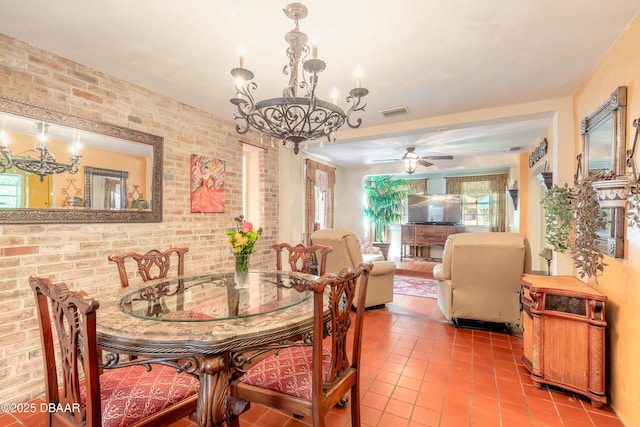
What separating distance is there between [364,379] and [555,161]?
2793 millimetres

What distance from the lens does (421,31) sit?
6.09 ft

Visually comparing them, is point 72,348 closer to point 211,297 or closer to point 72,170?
point 211,297

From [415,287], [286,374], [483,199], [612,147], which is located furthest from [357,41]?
[483,199]

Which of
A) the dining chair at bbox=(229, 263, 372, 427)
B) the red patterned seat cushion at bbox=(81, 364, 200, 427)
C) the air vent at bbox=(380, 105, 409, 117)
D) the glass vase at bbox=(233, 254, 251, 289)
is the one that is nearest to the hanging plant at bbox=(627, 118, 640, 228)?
the dining chair at bbox=(229, 263, 372, 427)

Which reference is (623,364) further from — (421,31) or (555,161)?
(421,31)

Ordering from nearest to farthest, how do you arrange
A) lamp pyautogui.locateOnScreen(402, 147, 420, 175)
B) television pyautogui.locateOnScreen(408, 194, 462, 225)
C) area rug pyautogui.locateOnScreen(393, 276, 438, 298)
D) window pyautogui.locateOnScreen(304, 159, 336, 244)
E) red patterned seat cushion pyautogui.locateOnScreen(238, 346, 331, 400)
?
red patterned seat cushion pyautogui.locateOnScreen(238, 346, 331, 400), area rug pyautogui.locateOnScreen(393, 276, 438, 298), lamp pyautogui.locateOnScreen(402, 147, 420, 175), window pyautogui.locateOnScreen(304, 159, 336, 244), television pyautogui.locateOnScreen(408, 194, 462, 225)

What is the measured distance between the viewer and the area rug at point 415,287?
4.64 m

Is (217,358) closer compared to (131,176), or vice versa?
(217,358)

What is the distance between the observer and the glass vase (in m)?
1.96

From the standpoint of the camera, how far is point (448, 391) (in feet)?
6.86

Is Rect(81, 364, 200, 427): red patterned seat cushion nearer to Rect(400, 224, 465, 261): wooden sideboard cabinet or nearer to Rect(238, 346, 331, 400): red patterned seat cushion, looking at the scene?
Rect(238, 346, 331, 400): red patterned seat cushion

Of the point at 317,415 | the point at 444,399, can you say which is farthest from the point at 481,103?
the point at 317,415

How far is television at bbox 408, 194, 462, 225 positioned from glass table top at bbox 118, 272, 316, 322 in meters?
6.27

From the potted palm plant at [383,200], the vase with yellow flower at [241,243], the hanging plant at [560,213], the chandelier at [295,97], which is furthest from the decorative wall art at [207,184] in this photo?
the potted palm plant at [383,200]
